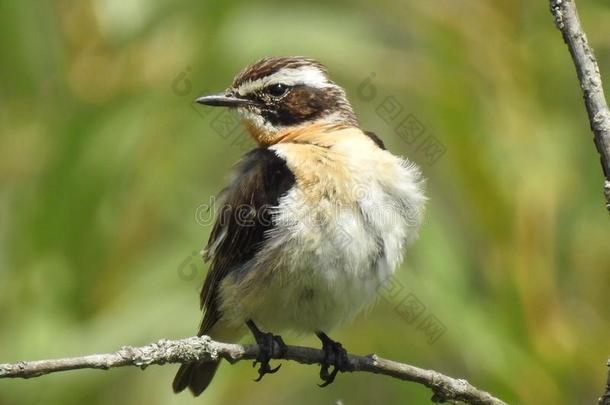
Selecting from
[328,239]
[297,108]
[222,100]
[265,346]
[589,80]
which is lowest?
[265,346]

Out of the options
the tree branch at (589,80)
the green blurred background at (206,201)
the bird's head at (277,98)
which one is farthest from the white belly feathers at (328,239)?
the tree branch at (589,80)

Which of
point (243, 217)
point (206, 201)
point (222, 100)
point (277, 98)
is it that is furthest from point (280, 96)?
point (243, 217)

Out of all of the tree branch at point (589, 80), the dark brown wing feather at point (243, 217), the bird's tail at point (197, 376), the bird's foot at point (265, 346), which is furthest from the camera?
the bird's tail at point (197, 376)

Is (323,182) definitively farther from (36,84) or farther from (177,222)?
(36,84)

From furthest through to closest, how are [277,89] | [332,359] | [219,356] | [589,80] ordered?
[277,89]
[332,359]
[219,356]
[589,80]

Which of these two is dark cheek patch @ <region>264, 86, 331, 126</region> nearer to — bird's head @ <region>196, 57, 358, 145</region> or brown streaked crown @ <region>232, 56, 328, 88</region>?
bird's head @ <region>196, 57, 358, 145</region>

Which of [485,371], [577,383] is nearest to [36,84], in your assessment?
[485,371]

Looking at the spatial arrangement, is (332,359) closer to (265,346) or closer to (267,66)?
(265,346)

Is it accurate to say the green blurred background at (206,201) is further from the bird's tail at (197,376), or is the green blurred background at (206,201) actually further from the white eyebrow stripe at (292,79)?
the white eyebrow stripe at (292,79)
